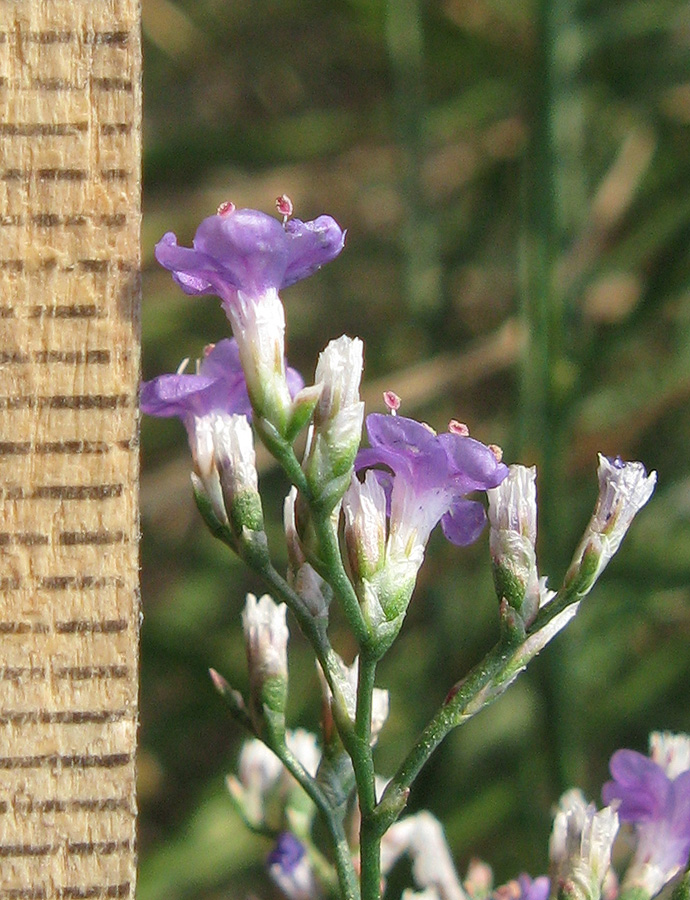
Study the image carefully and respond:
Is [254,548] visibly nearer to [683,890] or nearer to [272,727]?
[272,727]

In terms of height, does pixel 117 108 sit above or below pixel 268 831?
above

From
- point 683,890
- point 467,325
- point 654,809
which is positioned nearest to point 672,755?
point 654,809

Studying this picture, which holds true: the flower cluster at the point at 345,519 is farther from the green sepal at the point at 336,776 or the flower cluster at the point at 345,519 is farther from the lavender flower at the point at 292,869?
the lavender flower at the point at 292,869

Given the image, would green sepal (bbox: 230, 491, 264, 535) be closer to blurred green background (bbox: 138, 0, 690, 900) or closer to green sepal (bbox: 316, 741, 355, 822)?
green sepal (bbox: 316, 741, 355, 822)

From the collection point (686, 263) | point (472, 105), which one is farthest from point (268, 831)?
point (472, 105)

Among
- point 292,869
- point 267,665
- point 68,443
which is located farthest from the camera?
point 292,869

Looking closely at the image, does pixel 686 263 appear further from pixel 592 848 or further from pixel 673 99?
pixel 592 848
